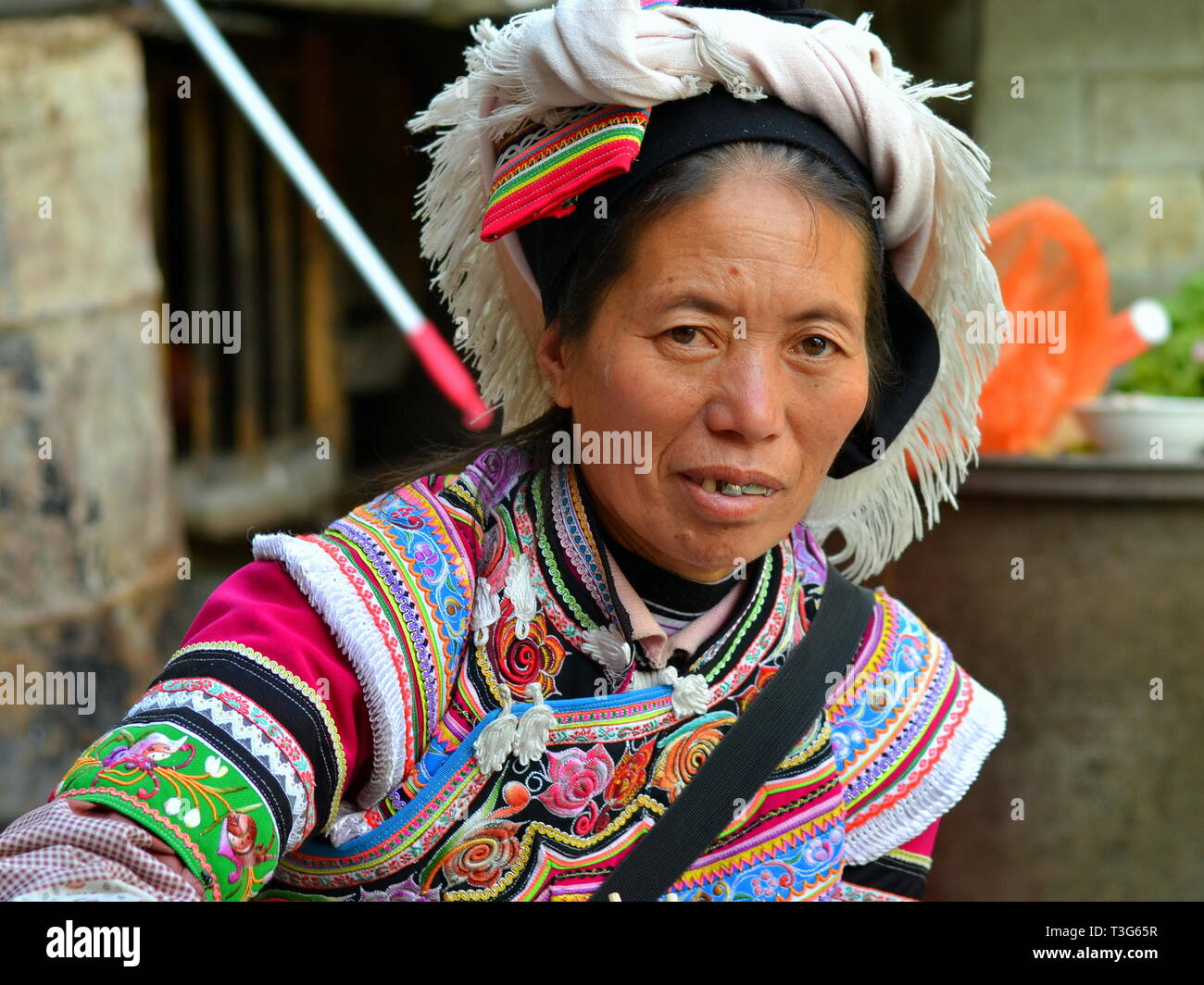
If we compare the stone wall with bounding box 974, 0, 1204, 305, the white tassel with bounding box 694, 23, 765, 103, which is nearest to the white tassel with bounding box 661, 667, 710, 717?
the white tassel with bounding box 694, 23, 765, 103

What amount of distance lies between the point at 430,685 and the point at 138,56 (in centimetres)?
396

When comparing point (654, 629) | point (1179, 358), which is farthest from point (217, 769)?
point (1179, 358)

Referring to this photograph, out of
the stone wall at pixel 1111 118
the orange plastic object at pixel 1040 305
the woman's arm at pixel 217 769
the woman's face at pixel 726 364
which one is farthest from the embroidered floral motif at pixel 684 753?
the stone wall at pixel 1111 118

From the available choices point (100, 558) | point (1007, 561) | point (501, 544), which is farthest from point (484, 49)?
point (100, 558)

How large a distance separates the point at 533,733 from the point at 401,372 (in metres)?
5.56

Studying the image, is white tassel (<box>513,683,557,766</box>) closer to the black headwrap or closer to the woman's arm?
the woman's arm

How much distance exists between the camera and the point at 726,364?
180 cm

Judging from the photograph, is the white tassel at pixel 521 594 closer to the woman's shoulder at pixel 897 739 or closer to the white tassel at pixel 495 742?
the white tassel at pixel 495 742

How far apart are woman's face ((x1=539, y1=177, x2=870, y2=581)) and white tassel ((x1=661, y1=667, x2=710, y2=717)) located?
170mm

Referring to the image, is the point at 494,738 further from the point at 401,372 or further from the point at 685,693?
the point at 401,372

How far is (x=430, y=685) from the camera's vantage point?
1.78 metres

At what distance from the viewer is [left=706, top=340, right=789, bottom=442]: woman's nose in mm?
1779
